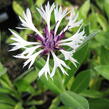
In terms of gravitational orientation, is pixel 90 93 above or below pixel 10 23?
below

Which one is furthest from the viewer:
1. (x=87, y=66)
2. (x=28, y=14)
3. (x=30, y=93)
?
(x=87, y=66)

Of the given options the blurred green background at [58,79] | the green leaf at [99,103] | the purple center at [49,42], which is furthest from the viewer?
the green leaf at [99,103]

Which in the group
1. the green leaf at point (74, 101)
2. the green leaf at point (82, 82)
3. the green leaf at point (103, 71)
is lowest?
the green leaf at point (82, 82)

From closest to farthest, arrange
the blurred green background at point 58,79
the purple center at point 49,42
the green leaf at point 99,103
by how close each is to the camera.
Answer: the purple center at point 49,42
the blurred green background at point 58,79
the green leaf at point 99,103

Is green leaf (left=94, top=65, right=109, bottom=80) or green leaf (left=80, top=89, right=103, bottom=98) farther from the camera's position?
green leaf (left=80, top=89, right=103, bottom=98)

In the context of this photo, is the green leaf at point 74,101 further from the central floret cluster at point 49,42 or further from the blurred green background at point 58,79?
the central floret cluster at point 49,42

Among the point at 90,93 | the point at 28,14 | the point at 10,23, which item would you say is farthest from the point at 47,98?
the point at 28,14

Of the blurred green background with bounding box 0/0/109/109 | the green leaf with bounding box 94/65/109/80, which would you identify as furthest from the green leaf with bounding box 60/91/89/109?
the green leaf with bounding box 94/65/109/80

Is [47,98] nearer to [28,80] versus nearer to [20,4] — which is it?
[28,80]

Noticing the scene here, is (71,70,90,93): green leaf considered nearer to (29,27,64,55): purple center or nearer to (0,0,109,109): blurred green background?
(0,0,109,109): blurred green background

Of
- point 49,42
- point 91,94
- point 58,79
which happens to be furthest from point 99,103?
point 49,42

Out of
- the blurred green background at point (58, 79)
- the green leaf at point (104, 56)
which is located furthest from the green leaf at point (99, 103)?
the green leaf at point (104, 56)
